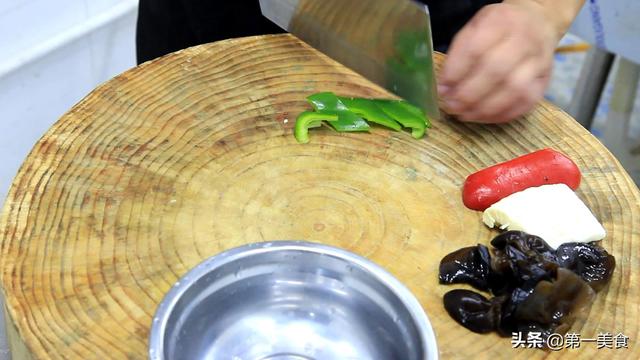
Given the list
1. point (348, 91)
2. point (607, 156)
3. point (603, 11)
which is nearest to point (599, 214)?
point (607, 156)

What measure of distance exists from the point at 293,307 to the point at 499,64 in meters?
0.55

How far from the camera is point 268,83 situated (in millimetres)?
1523

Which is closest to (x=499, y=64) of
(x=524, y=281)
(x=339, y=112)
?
(x=339, y=112)

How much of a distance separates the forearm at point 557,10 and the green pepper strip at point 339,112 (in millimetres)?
358

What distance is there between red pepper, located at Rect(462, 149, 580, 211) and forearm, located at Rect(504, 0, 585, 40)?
0.27 meters

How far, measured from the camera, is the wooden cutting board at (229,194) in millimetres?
1119

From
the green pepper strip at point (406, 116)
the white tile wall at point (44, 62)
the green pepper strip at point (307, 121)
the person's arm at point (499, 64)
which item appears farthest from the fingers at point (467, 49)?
the white tile wall at point (44, 62)

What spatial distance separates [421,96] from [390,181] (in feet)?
0.50

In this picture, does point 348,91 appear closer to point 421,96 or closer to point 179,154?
point 421,96

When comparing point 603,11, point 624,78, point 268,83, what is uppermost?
point 268,83

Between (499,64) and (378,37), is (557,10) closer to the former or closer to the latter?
(499,64)

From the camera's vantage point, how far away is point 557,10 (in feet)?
4.89

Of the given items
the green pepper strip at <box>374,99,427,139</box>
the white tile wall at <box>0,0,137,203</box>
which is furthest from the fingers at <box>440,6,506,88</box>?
the white tile wall at <box>0,0,137,203</box>

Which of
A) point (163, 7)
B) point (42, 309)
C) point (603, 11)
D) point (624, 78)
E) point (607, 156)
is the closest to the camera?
point (42, 309)
